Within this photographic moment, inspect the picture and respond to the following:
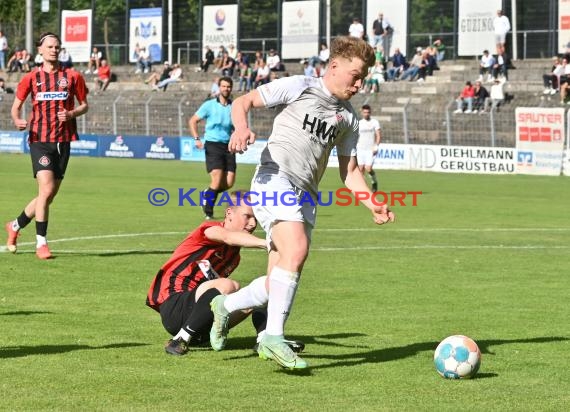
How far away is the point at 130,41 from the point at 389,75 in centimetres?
1812

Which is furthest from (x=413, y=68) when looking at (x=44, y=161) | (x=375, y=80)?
(x=44, y=161)

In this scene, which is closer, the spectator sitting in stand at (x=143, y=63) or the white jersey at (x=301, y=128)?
the white jersey at (x=301, y=128)

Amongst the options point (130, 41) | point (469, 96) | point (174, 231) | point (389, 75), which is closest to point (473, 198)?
point (174, 231)

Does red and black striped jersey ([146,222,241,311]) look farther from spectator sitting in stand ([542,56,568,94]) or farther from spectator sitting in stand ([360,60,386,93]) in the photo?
spectator sitting in stand ([360,60,386,93])

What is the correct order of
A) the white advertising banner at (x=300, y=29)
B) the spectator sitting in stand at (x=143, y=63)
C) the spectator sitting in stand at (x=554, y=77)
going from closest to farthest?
the spectator sitting in stand at (x=554, y=77) < the white advertising banner at (x=300, y=29) < the spectator sitting in stand at (x=143, y=63)

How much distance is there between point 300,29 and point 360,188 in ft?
150

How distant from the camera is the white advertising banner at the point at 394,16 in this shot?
4891 centimetres

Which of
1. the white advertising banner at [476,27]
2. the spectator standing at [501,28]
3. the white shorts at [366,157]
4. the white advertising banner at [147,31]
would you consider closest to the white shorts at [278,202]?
the white shorts at [366,157]

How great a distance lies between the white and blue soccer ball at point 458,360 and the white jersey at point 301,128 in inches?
50.3

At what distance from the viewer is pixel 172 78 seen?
173 ft

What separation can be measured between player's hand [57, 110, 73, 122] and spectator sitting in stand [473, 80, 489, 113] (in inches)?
1092

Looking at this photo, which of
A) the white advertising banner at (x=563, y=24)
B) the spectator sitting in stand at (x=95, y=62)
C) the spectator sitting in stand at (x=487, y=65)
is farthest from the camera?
the spectator sitting in stand at (x=95, y=62)

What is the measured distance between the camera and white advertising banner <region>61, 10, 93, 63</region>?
61.9 m

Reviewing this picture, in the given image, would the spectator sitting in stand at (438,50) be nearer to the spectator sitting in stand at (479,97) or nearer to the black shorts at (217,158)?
the spectator sitting in stand at (479,97)
